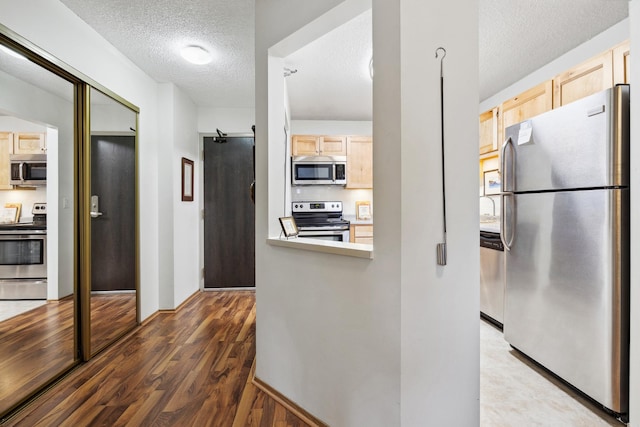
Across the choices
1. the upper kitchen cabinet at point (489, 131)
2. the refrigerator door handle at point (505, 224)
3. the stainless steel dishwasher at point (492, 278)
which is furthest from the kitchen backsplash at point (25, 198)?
the upper kitchen cabinet at point (489, 131)

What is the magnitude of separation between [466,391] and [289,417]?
94 centimetres

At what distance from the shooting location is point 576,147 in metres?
1.89

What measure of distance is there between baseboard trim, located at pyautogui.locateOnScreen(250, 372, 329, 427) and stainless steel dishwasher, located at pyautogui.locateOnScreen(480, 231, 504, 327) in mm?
2012

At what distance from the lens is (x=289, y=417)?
5.67ft

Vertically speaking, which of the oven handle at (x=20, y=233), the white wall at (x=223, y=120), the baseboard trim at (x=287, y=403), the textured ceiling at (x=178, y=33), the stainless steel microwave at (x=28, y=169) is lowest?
the baseboard trim at (x=287, y=403)

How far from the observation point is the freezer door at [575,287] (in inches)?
65.9

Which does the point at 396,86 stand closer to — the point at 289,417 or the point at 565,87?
the point at 289,417

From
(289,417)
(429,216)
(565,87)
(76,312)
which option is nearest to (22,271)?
(76,312)

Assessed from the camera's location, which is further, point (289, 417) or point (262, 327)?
point (262, 327)

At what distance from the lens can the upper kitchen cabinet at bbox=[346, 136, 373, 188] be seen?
15.6 feet

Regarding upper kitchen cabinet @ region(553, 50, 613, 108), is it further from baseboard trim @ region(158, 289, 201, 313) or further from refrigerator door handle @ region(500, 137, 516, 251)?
baseboard trim @ region(158, 289, 201, 313)

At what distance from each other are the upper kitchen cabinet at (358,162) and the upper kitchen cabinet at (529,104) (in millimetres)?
1846

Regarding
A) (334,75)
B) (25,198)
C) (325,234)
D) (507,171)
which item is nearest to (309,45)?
(334,75)

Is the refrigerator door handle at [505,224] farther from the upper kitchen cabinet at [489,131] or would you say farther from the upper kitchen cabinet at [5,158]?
the upper kitchen cabinet at [5,158]
